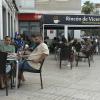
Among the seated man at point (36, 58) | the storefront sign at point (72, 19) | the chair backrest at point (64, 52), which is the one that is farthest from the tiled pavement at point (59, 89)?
the storefront sign at point (72, 19)

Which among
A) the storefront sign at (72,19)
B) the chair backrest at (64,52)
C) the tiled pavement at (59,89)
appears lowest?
the tiled pavement at (59,89)

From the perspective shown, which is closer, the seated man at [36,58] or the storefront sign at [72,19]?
the seated man at [36,58]

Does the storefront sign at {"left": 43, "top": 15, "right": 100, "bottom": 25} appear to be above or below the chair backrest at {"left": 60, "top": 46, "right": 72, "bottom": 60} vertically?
above

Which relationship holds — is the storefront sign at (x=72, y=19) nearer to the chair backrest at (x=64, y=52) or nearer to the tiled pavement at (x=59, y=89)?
the chair backrest at (x=64, y=52)

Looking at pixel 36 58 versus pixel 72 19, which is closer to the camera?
pixel 36 58

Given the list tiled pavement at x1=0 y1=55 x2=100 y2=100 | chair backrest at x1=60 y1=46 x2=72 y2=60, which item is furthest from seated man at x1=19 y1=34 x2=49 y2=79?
chair backrest at x1=60 y1=46 x2=72 y2=60

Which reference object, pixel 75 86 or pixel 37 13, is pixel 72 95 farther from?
pixel 37 13

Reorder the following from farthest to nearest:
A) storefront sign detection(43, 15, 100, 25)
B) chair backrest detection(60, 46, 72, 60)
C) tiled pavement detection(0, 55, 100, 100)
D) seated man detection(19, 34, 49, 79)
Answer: storefront sign detection(43, 15, 100, 25) → chair backrest detection(60, 46, 72, 60) → seated man detection(19, 34, 49, 79) → tiled pavement detection(0, 55, 100, 100)

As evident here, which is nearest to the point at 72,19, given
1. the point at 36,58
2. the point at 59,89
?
the point at 36,58

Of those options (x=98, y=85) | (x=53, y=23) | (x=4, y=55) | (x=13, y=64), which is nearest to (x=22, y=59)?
(x=13, y=64)

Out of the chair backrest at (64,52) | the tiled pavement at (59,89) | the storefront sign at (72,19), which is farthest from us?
the storefront sign at (72,19)

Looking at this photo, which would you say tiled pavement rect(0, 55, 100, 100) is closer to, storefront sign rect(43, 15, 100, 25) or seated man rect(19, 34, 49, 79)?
seated man rect(19, 34, 49, 79)

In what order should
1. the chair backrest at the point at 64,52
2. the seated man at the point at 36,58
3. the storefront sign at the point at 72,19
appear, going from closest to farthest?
the seated man at the point at 36,58, the chair backrest at the point at 64,52, the storefront sign at the point at 72,19

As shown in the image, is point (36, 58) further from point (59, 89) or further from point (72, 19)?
point (72, 19)
